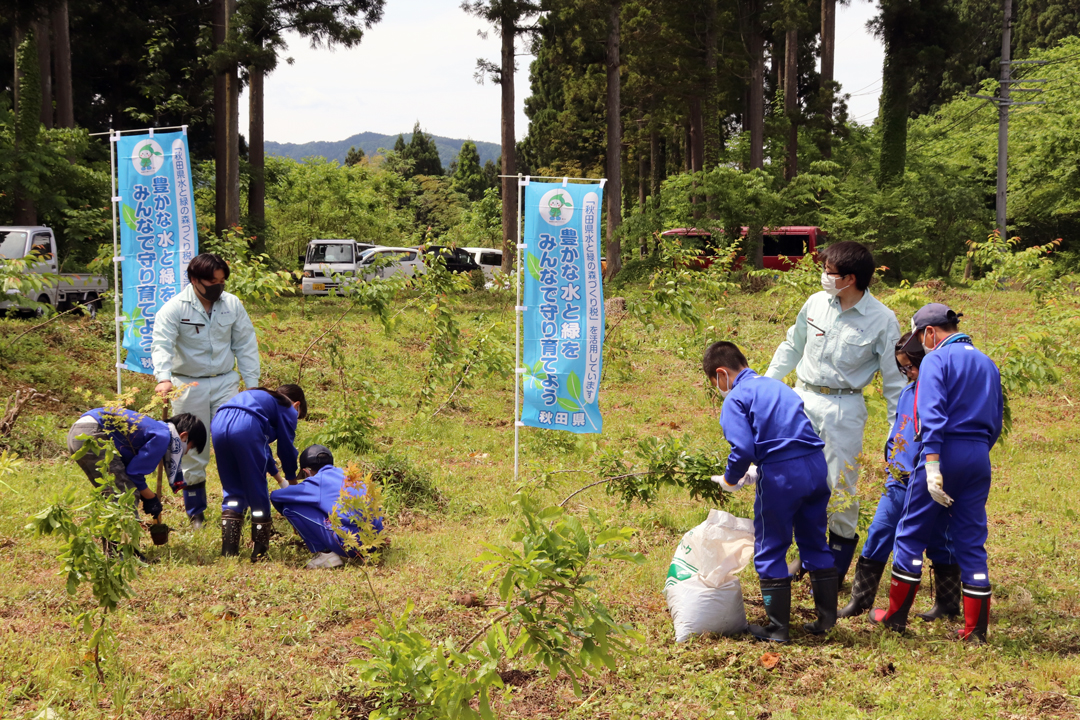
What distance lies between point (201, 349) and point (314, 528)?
5.08 feet

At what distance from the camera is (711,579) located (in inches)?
154

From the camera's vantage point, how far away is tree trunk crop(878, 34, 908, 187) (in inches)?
942

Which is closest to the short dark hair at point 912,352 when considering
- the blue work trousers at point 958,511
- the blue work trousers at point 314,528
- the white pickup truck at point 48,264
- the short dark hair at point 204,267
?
the blue work trousers at point 958,511

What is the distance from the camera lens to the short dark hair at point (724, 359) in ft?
13.5

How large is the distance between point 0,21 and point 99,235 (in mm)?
7139

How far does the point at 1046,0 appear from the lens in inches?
1580

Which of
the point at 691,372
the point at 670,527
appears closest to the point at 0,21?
the point at 691,372

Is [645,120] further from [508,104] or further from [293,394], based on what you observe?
[293,394]

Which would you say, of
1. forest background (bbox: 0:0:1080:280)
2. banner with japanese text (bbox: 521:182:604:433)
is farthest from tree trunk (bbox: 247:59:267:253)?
banner with japanese text (bbox: 521:182:604:433)

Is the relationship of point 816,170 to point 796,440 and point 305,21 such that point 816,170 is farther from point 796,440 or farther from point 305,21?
point 796,440

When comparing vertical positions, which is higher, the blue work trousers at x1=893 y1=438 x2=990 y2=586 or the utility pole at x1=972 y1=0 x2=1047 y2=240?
the utility pole at x1=972 y1=0 x2=1047 y2=240

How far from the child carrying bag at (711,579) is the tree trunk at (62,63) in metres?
21.2

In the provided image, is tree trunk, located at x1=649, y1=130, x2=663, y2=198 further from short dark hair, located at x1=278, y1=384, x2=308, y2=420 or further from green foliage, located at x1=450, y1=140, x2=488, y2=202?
short dark hair, located at x1=278, y1=384, x2=308, y2=420

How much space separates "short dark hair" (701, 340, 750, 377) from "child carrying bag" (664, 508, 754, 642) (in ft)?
2.43
